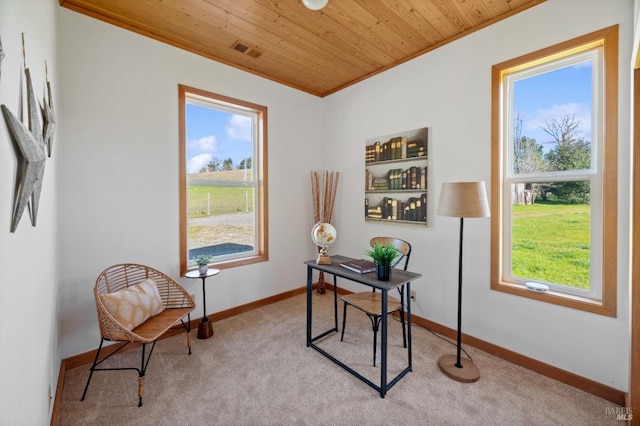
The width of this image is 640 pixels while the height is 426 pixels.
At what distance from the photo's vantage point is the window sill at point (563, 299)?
181cm

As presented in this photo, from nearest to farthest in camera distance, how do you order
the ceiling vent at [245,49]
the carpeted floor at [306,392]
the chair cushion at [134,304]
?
the carpeted floor at [306,392]
the chair cushion at [134,304]
the ceiling vent at [245,49]

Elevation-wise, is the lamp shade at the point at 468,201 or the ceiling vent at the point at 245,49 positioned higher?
the ceiling vent at the point at 245,49

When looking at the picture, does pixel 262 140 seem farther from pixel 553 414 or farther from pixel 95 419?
pixel 553 414

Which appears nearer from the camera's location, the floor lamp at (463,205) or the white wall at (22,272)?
the white wall at (22,272)

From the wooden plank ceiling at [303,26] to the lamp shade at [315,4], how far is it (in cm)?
13

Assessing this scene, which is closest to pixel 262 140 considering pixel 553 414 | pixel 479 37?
pixel 479 37

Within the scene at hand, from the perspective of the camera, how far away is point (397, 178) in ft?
10.00

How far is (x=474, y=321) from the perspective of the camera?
244cm

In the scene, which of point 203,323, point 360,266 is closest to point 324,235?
point 360,266

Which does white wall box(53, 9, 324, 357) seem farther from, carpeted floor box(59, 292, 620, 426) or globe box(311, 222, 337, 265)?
globe box(311, 222, 337, 265)

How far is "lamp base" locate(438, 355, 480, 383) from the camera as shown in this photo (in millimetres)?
1971

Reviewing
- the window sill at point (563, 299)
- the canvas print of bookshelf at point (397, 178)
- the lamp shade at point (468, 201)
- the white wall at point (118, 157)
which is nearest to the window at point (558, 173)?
the window sill at point (563, 299)

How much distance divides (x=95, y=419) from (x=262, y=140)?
2841 mm

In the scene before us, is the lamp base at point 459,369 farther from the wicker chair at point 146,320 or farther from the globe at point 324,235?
the wicker chair at point 146,320
